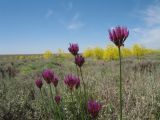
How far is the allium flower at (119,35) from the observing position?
275 centimetres

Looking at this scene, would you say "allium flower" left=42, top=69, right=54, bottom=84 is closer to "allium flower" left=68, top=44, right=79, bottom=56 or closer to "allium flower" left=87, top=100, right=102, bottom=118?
"allium flower" left=68, top=44, right=79, bottom=56

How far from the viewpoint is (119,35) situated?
277cm

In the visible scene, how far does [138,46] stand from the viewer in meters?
46.0

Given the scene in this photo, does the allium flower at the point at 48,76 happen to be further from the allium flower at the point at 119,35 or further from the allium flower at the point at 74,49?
the allium flower at the point at 119,35

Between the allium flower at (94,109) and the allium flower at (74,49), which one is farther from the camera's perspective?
the allium flower at (74,49)

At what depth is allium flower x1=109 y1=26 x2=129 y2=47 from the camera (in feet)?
9.01

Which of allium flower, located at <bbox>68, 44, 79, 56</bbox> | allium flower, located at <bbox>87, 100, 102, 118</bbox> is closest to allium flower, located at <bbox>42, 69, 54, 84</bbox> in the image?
allium flower, located at <bbox>68, 44, 79, 56</bbox>

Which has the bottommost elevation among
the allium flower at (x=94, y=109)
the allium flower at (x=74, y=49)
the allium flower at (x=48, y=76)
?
the allium flower at (x=94, y=109)

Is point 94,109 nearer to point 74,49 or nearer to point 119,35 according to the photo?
point 119,35

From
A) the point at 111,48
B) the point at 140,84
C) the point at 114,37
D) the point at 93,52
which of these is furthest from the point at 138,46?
the point at 114,37

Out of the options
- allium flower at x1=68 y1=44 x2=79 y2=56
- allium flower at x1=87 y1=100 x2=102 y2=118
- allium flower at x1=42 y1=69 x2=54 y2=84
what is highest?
allium flower at x1=68 y1=44 x2=79 y2=56

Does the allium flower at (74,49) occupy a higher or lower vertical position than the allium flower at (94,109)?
higher

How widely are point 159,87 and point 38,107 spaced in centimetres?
258

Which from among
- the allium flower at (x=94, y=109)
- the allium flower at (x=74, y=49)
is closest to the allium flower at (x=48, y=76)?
the allium flower at (x=74, y=49)
